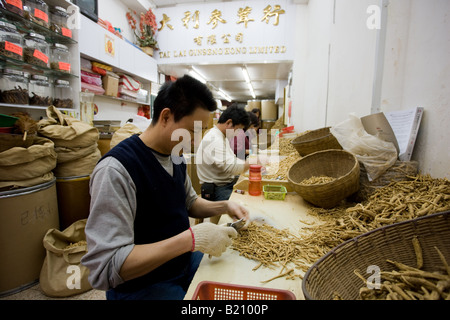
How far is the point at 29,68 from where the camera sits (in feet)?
8.95

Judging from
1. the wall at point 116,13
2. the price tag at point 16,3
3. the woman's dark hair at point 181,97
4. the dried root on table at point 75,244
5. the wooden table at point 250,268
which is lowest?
the dried root on table at point 75,244

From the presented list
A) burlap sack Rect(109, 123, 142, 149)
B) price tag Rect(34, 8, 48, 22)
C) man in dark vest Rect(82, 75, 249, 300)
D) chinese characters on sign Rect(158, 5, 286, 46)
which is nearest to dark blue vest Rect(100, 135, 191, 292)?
man in dark vest Rect(82, 75, 249, 300)

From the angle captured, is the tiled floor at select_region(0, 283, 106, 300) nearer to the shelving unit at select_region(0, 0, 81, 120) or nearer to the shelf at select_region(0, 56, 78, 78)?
the shelving unit at select_region(0, 0, 81, 120)

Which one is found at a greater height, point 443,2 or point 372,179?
point 443,2

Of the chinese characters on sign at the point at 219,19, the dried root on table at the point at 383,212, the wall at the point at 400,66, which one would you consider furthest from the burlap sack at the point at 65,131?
the chinese characters on sign at the point at 219,19

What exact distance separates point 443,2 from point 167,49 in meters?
5.79

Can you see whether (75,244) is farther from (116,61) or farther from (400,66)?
(116,61)

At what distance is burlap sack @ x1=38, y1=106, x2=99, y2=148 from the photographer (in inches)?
90.0

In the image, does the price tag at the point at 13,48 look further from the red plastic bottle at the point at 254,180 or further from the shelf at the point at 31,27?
the red plastic bottle at the point at 254,180

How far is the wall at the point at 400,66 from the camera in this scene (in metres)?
1.26

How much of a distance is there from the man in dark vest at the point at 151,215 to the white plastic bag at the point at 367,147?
87 cm
